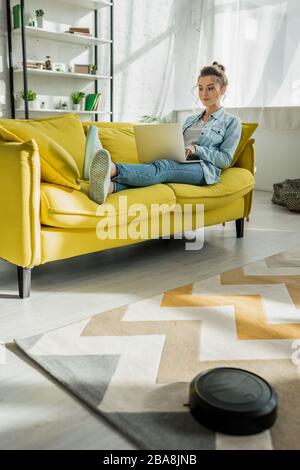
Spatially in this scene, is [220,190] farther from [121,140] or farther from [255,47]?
[255,47]

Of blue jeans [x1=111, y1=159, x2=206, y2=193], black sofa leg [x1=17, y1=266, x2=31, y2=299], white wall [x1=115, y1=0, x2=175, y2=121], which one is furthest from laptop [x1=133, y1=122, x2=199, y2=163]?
white wall [x1=115, y1=0, x2=175, y2=121]

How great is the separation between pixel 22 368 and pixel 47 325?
302 mm

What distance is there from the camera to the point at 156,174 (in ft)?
7.88

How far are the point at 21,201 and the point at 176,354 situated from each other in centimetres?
86

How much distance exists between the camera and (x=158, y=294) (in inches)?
77.0

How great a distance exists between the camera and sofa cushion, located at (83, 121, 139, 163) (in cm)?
269

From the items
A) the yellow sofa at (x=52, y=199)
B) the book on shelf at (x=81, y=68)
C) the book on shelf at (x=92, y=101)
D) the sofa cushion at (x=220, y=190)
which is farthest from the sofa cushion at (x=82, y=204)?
the book on shelf at (x=81, y=68)

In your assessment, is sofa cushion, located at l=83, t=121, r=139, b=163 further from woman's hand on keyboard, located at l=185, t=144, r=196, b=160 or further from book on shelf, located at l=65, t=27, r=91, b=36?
book on shelf, located at l=65, t=27, r=91, b=36

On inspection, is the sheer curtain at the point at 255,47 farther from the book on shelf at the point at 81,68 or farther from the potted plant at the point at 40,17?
the potted plant at the point at 40,17

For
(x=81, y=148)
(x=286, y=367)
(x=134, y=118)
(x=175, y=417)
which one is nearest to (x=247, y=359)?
(x=286, y=367)

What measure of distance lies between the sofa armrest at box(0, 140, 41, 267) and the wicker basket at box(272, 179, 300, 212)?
97.8 inches

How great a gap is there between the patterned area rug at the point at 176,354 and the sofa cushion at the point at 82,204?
17.3 inches

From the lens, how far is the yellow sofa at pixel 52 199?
1815 mm

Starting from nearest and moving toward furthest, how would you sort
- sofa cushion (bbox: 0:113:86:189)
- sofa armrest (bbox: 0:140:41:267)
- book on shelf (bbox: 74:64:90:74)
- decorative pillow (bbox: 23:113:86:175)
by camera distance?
sofa armrest (bbox: 0:140:41:267) < sofa cushion (bbox: 0:113:86:189) < decorative pillow (bbox: 23:113:86:175) < book on shelf (bbox: 74:64:90:74)
